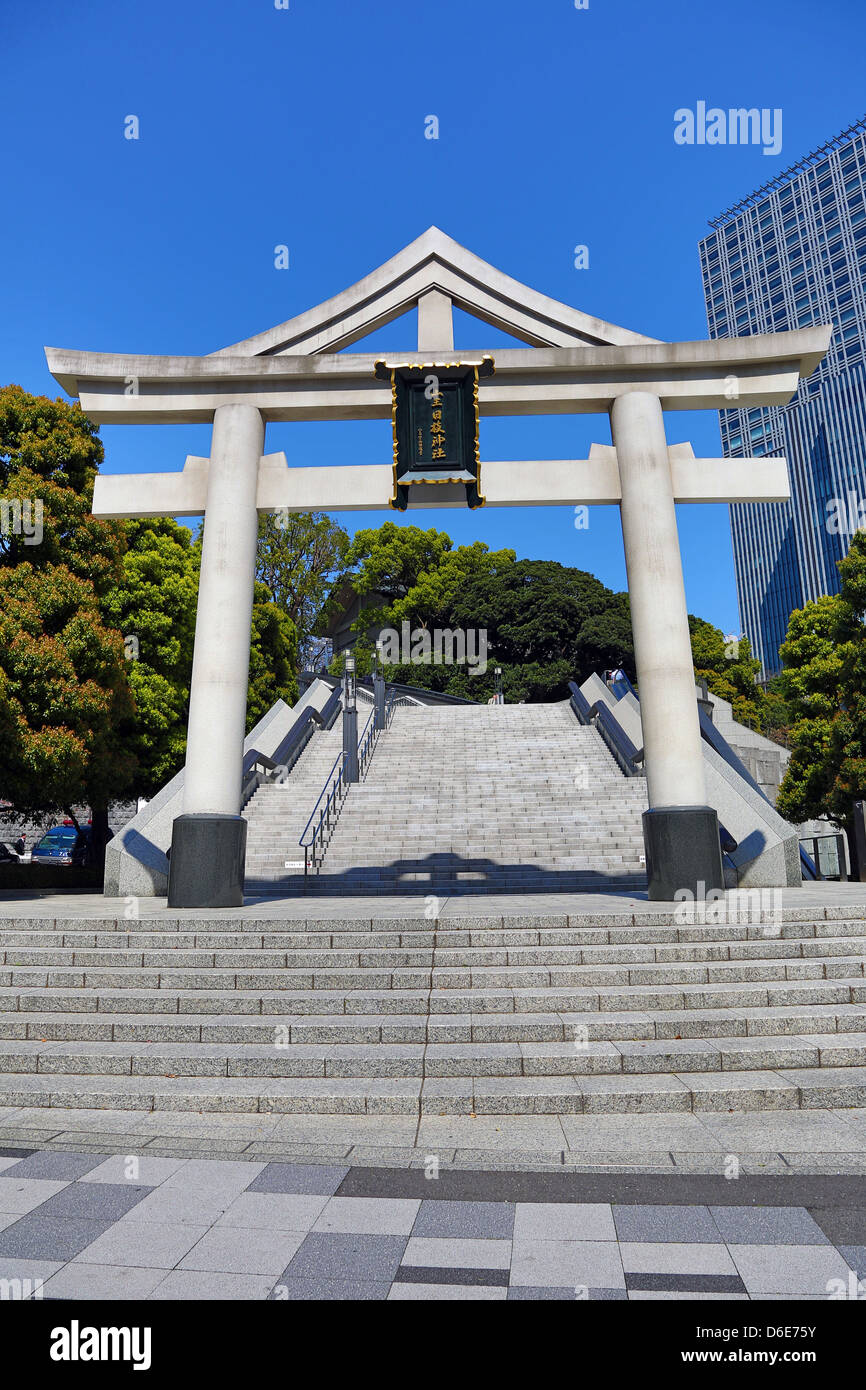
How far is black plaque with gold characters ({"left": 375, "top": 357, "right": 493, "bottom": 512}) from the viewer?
10.2 meters

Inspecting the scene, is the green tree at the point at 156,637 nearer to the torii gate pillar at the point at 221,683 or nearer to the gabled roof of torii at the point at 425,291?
the torii gate pillar at the point at 221,683

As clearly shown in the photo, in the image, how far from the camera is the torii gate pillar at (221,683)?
955cm

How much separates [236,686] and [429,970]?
4785mm

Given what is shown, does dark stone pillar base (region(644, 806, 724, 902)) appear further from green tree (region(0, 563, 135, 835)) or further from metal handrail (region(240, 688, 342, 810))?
green tree (region(0, 563, 135, 835))

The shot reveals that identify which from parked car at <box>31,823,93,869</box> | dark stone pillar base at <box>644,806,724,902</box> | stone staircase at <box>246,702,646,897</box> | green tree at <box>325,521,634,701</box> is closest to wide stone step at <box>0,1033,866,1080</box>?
dark stone pillar base at <box>644,806,724,902</box>

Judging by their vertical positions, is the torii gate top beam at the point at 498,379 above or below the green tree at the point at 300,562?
below

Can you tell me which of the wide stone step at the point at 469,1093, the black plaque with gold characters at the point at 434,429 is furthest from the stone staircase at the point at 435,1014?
the black plaque with gold characters at the point at 434,429

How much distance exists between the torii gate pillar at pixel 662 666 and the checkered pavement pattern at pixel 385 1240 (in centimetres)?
567

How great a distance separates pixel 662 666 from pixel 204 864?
5972 millimetres

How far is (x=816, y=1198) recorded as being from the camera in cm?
371

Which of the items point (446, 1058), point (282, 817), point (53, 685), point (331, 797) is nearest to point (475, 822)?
point (331, 797)

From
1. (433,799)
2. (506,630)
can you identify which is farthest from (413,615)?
(433,799)

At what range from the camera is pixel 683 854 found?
9.27 metres

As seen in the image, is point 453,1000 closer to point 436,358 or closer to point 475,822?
point 436,358
